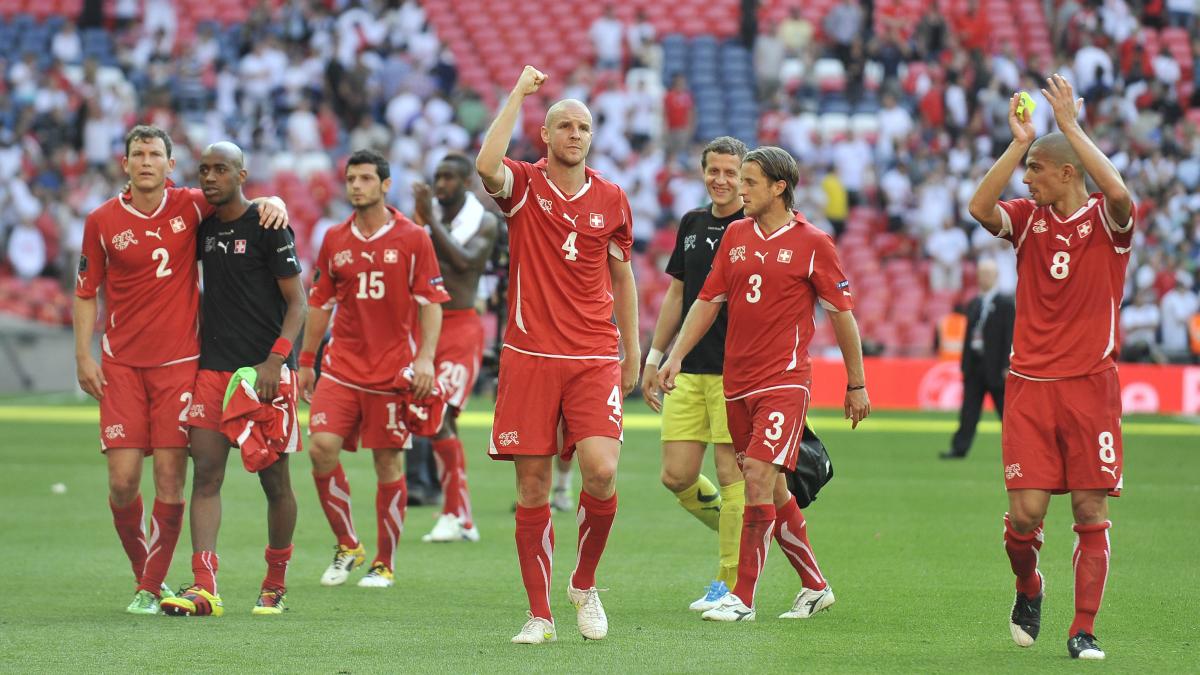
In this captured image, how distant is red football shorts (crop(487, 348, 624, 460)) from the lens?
7.61m

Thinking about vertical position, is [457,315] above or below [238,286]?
below

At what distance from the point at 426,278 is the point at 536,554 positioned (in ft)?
8.55

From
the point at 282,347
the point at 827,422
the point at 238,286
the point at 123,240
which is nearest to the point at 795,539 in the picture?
the point at 282,347

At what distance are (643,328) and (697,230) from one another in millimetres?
15913

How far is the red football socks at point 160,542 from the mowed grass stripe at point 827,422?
11815mm

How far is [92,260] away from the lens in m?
8.71

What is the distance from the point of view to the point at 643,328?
82.7ft

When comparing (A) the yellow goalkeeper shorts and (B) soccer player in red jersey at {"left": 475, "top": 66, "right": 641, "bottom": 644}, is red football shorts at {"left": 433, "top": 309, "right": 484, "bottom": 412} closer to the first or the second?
(A) the yellow goalkeeper shorts

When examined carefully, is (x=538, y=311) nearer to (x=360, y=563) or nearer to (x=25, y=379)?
(x=360, y=563)

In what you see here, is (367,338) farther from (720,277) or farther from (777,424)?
(777,424)

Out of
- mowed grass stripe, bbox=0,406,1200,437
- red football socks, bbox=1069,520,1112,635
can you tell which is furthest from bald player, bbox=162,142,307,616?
mowed grass stripe, bbox=0,406,1200,437

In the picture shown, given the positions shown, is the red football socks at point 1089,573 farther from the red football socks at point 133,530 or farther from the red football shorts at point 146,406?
the red football socks at point 133,530

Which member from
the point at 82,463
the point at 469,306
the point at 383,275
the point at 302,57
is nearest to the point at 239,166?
the point at 383,275

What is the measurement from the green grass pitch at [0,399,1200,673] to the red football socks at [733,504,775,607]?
0.86ft
